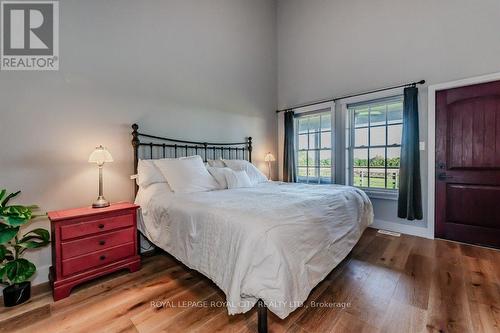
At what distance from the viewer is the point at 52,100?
2.04 meters

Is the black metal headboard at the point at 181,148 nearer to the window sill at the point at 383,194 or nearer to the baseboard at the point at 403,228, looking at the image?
the window sill at the point at 383,194

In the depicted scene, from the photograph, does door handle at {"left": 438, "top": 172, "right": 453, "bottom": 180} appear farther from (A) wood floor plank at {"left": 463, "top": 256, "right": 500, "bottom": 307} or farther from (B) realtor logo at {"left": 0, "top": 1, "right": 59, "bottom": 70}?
(B) realtor logo at {"left": 0, "top": 1, "right": 59, "bottom": 70}

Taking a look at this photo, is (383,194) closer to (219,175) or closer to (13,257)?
(219,175)

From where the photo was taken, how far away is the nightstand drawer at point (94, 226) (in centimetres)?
176

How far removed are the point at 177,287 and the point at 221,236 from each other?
84 centimetres

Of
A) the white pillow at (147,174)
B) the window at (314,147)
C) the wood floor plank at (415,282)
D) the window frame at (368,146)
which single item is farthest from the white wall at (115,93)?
the wood floor plank at (415,282)

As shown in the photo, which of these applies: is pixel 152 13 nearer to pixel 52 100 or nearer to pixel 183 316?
pixel 52 100

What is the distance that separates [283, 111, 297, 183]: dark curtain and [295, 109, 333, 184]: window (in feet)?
0.64

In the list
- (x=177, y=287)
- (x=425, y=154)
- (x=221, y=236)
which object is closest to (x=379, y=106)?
(x=425, y=154)

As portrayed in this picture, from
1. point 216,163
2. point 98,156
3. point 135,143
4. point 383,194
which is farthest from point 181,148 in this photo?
point 383,194

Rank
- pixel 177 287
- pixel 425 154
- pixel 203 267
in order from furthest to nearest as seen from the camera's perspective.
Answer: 1. pixel 425 154
2. pixel 177 287
3. pixel 203 267

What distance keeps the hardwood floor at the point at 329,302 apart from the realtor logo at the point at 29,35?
2.01 meters

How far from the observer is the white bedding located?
1205mm

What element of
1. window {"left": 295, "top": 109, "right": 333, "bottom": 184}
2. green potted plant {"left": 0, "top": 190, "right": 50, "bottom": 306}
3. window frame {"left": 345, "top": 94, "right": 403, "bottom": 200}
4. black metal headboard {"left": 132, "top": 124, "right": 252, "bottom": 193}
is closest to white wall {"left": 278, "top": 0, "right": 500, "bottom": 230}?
window frame {"left": 345, "top": 94, "right": 403, "bottom": 200}
